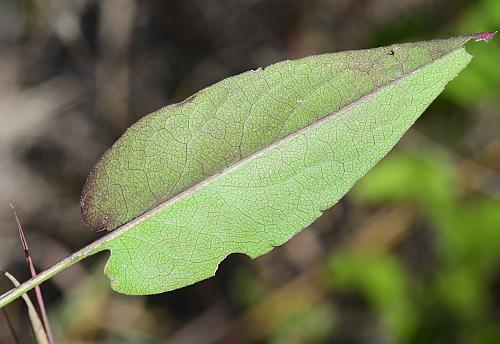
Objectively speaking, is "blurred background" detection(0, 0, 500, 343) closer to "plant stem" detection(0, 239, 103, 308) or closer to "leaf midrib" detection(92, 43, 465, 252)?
"leaf midrib" detection(92, 43, 465, 252)

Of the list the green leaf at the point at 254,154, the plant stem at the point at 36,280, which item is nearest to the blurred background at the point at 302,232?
the green leaf at the point at 254,154

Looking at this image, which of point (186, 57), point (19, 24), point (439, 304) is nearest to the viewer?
point (439, 304)

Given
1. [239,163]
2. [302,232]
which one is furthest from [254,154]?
[302,232]

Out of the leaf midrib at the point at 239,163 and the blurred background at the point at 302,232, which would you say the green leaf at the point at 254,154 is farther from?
the blurred background at the point at 302,232

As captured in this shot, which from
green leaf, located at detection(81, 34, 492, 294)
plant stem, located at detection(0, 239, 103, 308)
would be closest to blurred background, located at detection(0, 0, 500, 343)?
green leaf, located at detection(81, 34, 492, 294)

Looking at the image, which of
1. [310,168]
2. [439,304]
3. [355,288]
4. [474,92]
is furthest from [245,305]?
[310,168]

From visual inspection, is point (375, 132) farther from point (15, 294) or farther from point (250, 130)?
point (15, 294)
